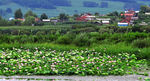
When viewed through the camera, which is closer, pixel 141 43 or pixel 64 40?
pixel 141 43

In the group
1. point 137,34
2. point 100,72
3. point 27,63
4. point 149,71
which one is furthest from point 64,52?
point 137,34

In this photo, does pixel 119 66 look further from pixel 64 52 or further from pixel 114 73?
pixel 64 52

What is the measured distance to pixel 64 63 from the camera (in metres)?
7.57

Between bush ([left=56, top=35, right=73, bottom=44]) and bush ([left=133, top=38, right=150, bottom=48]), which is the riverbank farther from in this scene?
bush ([left=56, top=35, right=73, bottom=44])

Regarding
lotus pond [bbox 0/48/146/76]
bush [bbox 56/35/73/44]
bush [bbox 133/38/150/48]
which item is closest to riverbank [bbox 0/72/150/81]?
lotus pond [bbox 0/48/146/76]

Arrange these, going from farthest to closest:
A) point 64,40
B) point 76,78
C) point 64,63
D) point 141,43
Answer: point 64,40
point 141,43
point 64,63
point 76,78

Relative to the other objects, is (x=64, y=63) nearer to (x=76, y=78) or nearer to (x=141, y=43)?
(x=76, y=78)

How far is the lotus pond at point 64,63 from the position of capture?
6.81 m

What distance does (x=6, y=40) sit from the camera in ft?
35.7

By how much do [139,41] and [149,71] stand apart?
2.87 metres

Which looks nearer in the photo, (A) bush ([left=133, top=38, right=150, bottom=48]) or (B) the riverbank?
(B) the riverbank

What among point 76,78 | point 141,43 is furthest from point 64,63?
point 141,43

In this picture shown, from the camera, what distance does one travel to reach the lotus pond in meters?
6.81

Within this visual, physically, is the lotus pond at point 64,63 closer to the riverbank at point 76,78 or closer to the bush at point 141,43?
the riverbank at point 76,78
